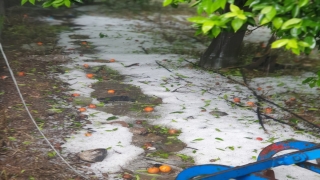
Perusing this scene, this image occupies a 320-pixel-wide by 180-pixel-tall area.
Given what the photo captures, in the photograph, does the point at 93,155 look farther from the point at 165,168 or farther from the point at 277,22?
the point at 277,22

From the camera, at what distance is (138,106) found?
4680mm

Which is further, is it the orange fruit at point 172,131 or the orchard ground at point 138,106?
the orange fruit at point 172,131

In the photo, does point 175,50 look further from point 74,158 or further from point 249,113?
point 74,158

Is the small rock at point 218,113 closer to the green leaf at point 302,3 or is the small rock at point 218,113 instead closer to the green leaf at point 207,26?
the green leaf at point 207,26

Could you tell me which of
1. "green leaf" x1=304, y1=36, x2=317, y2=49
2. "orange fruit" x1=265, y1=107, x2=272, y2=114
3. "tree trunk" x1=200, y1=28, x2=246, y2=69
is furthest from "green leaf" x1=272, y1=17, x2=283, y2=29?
"tree trunk" x1=200, y1=28, x2=246, y2=69

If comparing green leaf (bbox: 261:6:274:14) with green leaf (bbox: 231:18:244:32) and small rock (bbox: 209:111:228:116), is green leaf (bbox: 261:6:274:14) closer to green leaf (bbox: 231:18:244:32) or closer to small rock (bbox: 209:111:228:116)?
green leaf (bbox: 231:18:244:32)

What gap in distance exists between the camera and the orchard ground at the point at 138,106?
11.4 ft

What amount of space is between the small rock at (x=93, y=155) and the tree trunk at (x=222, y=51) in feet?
10.5

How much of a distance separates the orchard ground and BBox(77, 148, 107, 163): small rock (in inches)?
2.1

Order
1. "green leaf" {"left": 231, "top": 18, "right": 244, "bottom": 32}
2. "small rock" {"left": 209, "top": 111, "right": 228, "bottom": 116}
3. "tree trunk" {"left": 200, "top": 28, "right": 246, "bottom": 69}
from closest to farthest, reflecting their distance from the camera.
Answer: "green leaf" {"left": 231, "top": 18, "right": 244, "bottom": 32}, "small rock" {"left": 209, "top": 111, "right": 228, "bottom": 116}, "tree trunk" {"left": 200, "top": 28, "right": 246, "bottom": 69}

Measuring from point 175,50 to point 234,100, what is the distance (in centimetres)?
278

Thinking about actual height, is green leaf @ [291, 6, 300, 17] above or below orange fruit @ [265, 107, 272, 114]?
above

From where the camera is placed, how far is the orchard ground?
137 inches

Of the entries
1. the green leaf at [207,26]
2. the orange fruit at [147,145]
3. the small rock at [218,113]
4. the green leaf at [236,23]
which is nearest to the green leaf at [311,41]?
the green leaf at [236,23]
